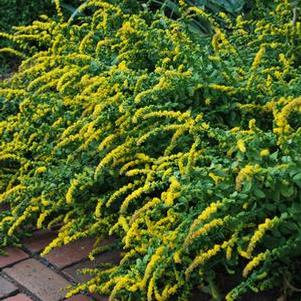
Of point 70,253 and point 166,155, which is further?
point 70,253

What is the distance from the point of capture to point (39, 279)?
9.14ft

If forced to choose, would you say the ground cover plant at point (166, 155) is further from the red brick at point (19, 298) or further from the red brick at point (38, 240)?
the red brick at point (19, 298)

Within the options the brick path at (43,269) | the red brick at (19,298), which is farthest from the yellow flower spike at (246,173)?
the red brick at (19,298)

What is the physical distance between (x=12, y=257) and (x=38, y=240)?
160mm

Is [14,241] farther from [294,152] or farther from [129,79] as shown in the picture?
[294,152]

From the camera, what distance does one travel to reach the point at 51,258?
116 inches

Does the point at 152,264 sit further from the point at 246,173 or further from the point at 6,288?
the point at 6,288

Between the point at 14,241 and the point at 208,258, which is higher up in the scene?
the point at 208,258

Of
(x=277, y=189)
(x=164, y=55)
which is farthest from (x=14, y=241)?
(x=277, y=189)

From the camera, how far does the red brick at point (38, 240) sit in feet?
9.97

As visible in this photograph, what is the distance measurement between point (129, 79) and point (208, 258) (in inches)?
37.8

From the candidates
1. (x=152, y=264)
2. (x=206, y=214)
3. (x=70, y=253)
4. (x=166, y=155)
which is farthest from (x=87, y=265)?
(x=206, y=214)

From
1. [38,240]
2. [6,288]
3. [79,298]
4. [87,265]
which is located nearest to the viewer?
[79,298]

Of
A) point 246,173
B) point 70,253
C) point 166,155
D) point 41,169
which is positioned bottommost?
point 70,253
